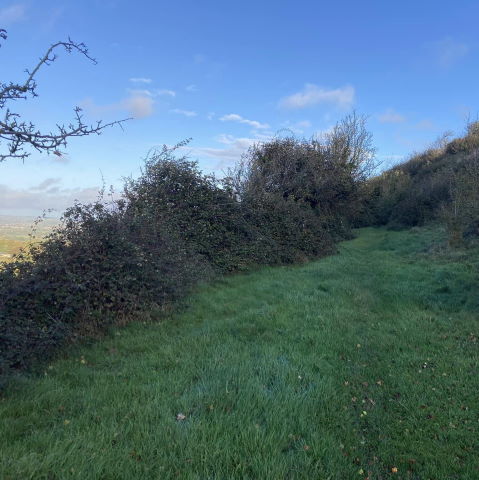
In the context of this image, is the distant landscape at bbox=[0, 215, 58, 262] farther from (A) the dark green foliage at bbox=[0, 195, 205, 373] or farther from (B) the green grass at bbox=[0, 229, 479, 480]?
(B) the green grass at bbox=[0, 229, 479, 480]

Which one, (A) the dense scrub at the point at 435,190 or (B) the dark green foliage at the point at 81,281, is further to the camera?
(A) the dense scrub at the point at 435,190

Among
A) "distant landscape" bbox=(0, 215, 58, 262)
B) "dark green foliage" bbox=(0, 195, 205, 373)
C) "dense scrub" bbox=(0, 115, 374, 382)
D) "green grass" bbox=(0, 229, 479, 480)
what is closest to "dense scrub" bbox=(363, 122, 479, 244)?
"dense scrub" bbox=(0, 115, 374, 382)

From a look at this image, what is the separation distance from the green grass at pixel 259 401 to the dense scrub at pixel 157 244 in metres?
0.53

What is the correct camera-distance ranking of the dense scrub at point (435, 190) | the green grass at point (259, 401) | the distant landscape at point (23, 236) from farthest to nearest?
the dense scrub at point (435, 190), the distant landscape at point (23, 236), the green grass at point (259, 401)

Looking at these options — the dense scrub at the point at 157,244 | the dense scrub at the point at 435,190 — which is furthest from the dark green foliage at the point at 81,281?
the dense scrub at the point at 435,190

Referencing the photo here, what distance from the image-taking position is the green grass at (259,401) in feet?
9.52

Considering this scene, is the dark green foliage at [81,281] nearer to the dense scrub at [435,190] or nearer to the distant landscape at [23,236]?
the distant landscape at [23,236]

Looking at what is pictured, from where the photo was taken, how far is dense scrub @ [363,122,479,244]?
49.0 feet

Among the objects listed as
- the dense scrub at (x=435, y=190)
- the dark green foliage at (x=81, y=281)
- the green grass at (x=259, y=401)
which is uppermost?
the dense scrub at (x=435, y=190)

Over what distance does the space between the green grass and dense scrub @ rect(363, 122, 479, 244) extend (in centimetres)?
910

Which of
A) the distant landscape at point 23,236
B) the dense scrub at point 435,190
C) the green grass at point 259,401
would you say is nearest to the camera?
the green grass at point 259,401

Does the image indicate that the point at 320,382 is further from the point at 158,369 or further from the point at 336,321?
the point at 336,321

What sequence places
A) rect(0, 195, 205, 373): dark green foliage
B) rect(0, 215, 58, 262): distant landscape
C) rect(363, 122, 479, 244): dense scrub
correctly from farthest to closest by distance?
rect(363, 122, 479, 244): dense scrub < rect(0, 215, 58, 262): distant landscape < rect(0, 195, 205, 373): dark green foliage

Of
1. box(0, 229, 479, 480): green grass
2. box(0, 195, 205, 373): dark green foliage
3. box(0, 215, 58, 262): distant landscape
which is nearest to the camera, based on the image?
box(0, 229, 479, 480): green grass
